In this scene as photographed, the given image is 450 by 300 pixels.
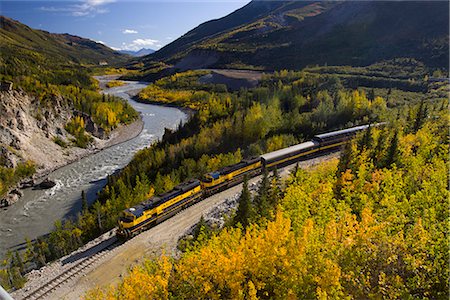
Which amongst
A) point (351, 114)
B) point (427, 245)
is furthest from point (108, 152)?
point (427, 245)

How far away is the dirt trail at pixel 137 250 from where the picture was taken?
86.5ft

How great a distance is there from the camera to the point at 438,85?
301 ft

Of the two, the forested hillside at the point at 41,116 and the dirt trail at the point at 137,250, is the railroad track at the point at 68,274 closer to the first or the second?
the dirt trail at the point at 137,250

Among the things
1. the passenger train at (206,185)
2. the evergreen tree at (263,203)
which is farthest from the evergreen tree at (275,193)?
the passenger train at (206,185)

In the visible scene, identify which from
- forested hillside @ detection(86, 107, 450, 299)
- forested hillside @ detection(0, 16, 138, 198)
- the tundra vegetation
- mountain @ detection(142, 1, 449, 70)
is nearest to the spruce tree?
the tundra vegetation

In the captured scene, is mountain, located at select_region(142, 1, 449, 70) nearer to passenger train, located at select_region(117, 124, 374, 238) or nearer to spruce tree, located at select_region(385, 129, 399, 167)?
passenger train, located at select_region(117, 124, 374, 238)

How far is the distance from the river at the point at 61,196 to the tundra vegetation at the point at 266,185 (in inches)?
173

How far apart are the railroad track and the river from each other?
63.1 feet

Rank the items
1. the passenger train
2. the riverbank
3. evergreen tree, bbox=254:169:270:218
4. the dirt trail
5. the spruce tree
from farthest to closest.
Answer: the riverbank → the spruce tree → the passenger train → evergreen tree, bbox=254:169:270:218 → the dirt trail

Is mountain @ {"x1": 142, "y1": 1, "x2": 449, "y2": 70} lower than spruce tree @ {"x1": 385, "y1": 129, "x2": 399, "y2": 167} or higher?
higher

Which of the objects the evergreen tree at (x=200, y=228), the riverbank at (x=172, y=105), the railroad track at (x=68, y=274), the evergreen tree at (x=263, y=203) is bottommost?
the riverbank at (x=172, y=105)

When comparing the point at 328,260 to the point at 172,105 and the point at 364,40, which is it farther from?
the point at 364,40

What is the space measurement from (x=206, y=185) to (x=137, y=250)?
1194 cm

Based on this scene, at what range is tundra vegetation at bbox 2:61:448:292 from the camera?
16.5m
